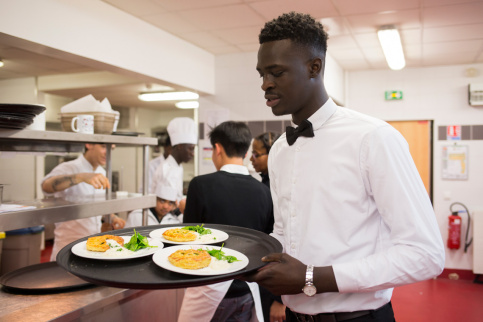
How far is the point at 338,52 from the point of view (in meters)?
5.03

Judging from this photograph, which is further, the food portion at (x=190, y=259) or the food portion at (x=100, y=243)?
the food portion at (x=100, y=243)

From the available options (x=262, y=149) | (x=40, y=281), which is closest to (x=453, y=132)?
(x=262, y=149)

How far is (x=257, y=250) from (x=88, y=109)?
1256 millimetres

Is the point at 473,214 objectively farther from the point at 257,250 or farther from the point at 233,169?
the point at 257,250

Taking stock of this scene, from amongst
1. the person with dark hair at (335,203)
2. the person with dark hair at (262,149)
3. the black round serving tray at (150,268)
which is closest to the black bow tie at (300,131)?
the person with dark hair at (335,203)

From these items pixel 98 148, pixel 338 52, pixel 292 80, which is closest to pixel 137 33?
pixel 98 148

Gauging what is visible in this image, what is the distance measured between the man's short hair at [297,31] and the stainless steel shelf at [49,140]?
3.34ft

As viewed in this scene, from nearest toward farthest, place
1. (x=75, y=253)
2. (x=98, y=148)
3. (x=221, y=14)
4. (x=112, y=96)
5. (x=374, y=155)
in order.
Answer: (x=374, y=155) < (x=75, y=253) < (x=98, y=148) < (x=221, y=14) < (x=112, y=96)

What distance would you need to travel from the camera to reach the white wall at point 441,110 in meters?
5.57

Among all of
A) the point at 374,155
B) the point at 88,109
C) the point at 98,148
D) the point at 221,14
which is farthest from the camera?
the point at 221,14

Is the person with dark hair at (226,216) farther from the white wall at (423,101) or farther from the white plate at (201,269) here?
the white wall at (423,101)

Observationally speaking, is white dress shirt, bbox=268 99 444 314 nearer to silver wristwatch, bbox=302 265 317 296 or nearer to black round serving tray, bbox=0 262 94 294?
silver wristwatch, bbox=302 265 317 296

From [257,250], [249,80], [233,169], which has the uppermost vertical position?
[249,80]

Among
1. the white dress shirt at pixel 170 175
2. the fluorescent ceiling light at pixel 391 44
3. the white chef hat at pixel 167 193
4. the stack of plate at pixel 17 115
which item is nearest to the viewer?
the stack of plate at pixel 17 115
